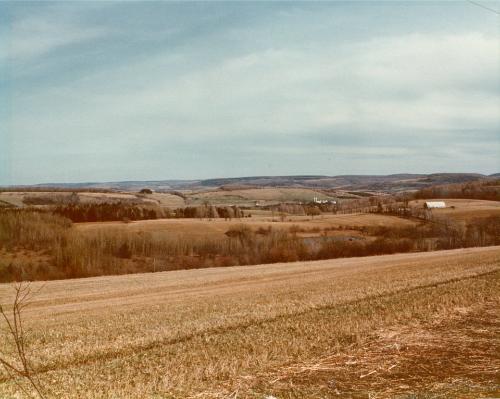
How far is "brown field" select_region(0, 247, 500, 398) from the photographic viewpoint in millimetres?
10820

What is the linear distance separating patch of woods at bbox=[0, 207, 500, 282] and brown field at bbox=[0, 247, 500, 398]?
45603 mm

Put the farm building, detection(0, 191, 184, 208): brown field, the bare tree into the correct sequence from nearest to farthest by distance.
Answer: the bare tree → detection(0, 191, 184, 208): brown field → the farm building

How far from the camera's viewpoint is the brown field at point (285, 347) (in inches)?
426

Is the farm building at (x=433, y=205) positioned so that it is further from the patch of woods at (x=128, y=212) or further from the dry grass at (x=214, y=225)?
the patch of woods at (x=128, y=212)

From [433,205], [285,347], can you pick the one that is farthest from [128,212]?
[285,347]

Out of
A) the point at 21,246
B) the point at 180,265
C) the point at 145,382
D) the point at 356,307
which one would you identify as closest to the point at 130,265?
the point at 180,265

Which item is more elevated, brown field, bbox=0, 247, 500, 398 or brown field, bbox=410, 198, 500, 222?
brown field, bbox=0, 247, 500, 398

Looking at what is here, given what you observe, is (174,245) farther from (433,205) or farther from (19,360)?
(19,360)

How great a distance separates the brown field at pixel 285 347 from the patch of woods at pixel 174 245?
45603mm

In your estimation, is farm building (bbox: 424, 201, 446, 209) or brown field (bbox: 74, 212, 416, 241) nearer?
brown field (bbox: 74, 212, 416, 241)

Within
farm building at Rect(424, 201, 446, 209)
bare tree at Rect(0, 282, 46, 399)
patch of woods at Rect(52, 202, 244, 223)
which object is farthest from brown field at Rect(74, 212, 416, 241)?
bare tree at Rect(0, 282, 46, 399)

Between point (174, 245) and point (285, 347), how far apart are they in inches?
2832

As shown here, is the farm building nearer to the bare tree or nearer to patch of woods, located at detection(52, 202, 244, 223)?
patch of woods, located at detection(52, 202, 244, 223)

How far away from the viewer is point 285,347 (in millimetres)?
14125
